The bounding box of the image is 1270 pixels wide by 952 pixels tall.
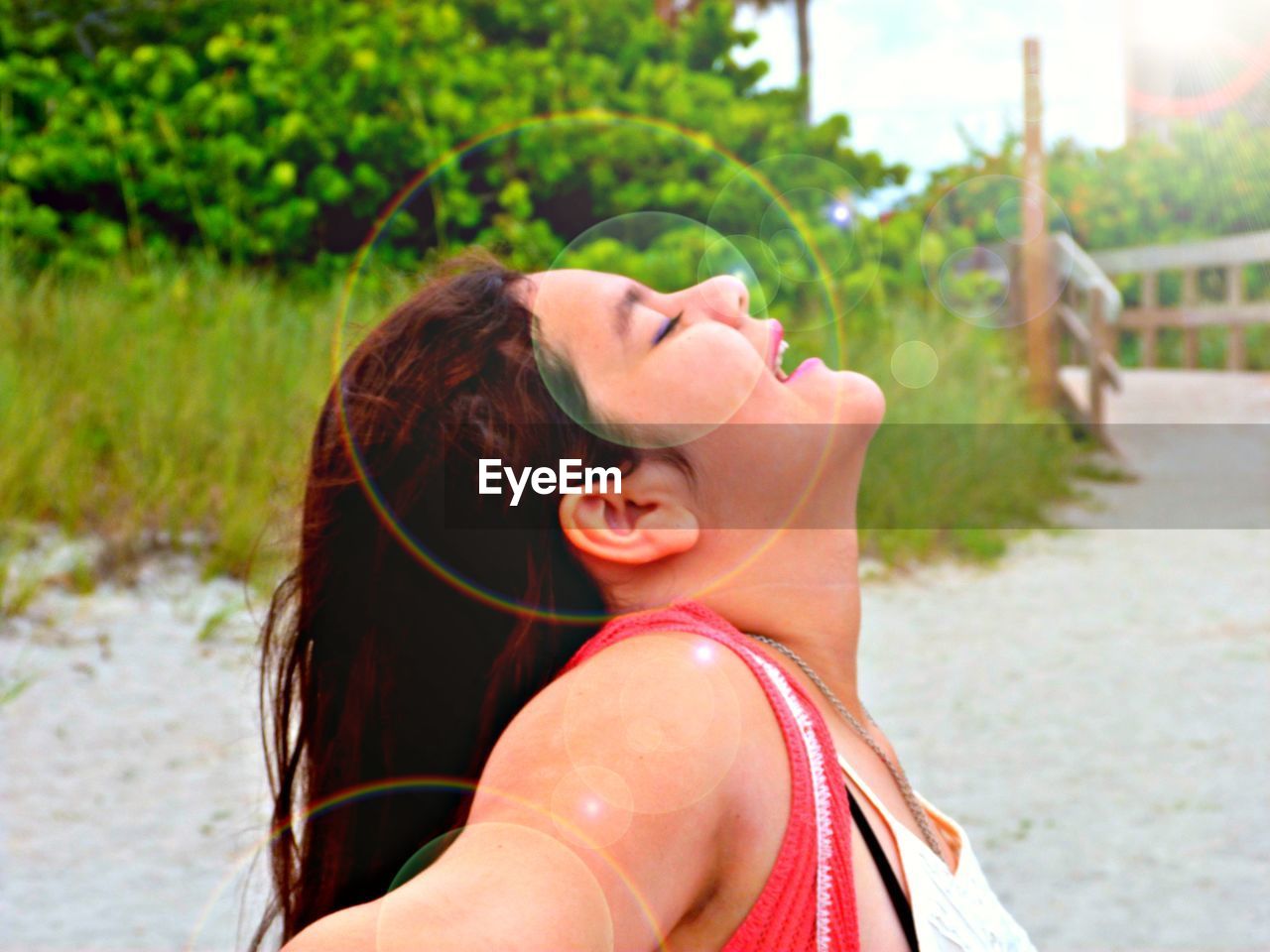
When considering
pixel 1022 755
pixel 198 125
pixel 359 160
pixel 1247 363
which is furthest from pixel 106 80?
pixel 1247 363

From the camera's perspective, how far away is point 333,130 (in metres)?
7.36

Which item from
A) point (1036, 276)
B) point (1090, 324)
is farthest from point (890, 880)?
point (1090, 324)

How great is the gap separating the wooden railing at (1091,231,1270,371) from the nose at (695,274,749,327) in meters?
10.3

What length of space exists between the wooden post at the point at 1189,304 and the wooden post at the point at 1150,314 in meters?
0.31

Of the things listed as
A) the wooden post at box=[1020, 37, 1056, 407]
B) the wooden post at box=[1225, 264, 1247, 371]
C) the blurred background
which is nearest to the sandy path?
the blurred background

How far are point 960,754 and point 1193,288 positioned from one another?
8.94 meters

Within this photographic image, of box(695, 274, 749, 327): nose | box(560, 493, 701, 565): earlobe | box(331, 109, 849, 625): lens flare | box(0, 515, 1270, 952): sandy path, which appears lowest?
box(0, 515, 1270, 952): sandy path

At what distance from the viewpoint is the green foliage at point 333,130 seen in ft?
23.2

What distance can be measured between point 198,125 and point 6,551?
3.52 meters

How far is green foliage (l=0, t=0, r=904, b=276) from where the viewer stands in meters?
7.08

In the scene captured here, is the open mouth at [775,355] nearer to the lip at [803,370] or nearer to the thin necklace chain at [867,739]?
the lip at [803,370]

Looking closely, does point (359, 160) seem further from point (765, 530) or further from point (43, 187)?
point (765, 530)

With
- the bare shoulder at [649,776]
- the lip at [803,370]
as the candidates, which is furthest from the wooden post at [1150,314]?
the bare shoulder at [649,776]

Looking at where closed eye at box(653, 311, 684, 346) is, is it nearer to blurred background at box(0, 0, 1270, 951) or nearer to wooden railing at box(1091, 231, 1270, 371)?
blurred background at box(0, 0, 1270, 951)
